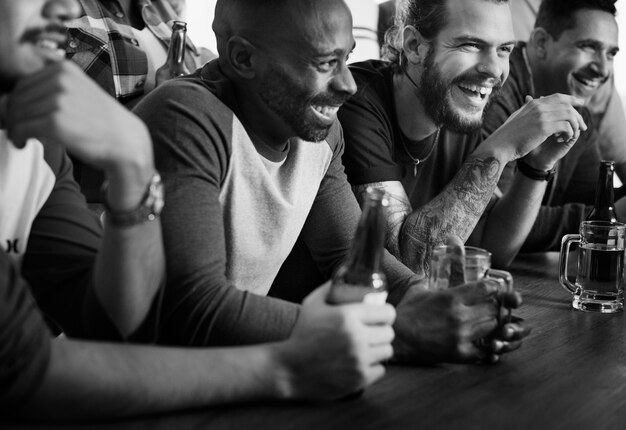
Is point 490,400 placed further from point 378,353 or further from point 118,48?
point 118,48

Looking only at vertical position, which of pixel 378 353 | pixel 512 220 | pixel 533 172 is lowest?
pixel 512 220

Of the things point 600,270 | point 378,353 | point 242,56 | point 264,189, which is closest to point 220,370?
point 378,353

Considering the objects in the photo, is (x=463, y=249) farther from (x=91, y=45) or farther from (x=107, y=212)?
(x=91, y=45)

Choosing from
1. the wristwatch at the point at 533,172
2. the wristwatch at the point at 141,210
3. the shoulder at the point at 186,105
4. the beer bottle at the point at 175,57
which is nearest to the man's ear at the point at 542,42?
the wristwatch at the point at 533,172

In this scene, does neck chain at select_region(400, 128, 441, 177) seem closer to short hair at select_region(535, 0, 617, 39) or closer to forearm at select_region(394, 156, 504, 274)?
forearm at select_region(394, 156, 504, 274)

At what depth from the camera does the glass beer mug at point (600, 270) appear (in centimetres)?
158

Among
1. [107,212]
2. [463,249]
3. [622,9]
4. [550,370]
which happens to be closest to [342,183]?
[463,249]

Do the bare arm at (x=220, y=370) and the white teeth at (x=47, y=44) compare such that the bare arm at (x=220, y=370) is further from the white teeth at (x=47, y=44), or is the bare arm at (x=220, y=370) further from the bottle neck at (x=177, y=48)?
the bottle neck at (x=177, y=48)

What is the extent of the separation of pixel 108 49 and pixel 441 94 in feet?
2.90

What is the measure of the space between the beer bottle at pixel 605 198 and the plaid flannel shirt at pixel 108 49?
1192 mm

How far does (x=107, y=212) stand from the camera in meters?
0.97

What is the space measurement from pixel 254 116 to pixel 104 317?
21.1 inches

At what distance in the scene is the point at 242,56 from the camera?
1420 millimetres

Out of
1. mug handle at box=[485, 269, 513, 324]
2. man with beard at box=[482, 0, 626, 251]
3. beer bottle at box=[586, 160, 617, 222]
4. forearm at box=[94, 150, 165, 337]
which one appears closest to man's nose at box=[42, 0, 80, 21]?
forearm at box=[94, 150, 165, 337]
